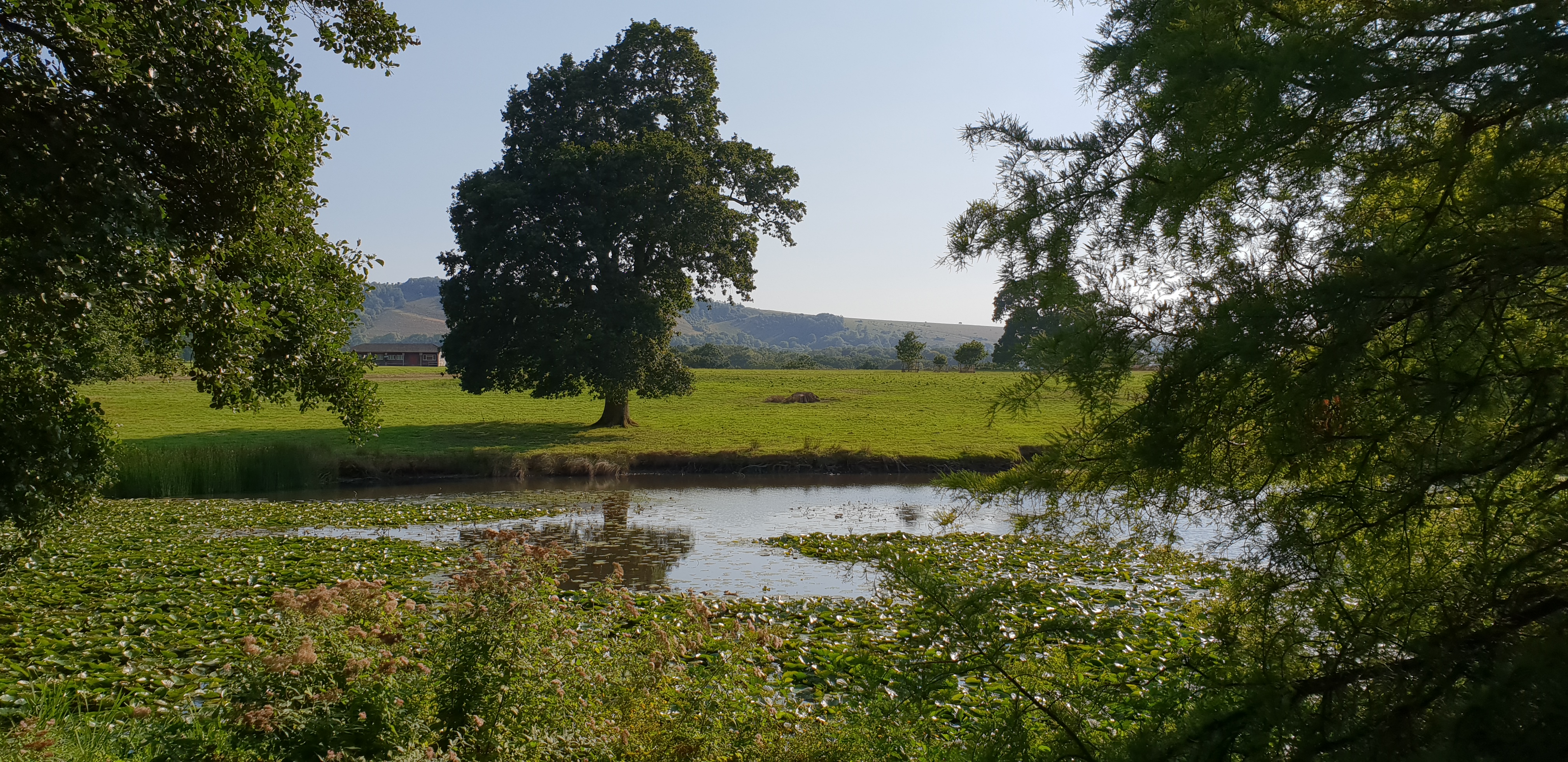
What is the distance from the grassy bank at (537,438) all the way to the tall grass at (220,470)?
4 centimetres

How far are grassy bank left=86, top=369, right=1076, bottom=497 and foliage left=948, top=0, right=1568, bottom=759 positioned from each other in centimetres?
1545

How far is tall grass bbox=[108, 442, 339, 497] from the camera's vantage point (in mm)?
22875

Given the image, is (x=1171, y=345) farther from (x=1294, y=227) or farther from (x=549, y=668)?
(x=549, y=668)

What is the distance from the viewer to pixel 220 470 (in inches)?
962

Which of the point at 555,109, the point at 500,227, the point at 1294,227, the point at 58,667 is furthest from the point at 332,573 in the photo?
the point at 555,109

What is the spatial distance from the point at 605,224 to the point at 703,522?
15732 millimetres

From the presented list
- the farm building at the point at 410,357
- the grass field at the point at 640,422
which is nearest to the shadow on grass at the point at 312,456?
the grass field at the point at 640,422

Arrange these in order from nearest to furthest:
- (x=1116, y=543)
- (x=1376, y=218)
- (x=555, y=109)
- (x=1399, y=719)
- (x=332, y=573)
→ (x=1399, y=719)
(x=1376, y=218)
(x=1116, y=543)
(x=332, y=573)
(x=555, y=109)

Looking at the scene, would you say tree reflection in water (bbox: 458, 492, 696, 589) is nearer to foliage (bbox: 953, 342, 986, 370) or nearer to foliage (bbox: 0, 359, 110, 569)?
foliage (bbox: 0, 359, 110, 569)

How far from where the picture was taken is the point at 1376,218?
3.75 m

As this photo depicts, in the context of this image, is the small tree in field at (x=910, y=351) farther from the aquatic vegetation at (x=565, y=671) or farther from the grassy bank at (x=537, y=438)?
the aquatic vegetation at (x=565, y=671)

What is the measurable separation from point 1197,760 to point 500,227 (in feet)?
102

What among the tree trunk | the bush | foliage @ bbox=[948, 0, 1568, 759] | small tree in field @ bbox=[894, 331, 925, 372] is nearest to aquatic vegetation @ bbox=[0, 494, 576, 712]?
the bush

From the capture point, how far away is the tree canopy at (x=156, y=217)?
6.12m
